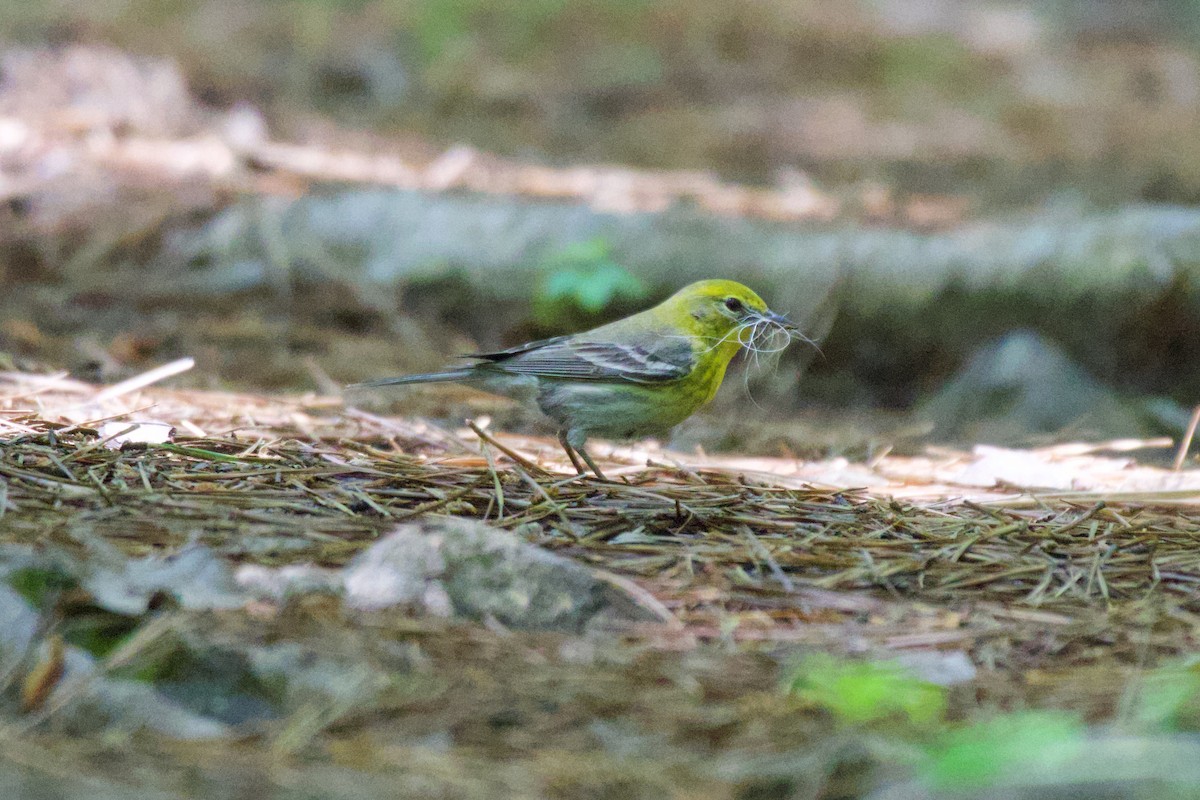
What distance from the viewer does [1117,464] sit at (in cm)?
440

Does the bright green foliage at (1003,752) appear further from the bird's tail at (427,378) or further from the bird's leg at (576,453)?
the bird's tail at (427,378)

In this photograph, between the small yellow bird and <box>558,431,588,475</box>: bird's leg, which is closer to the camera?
<box>558,431,588,475</box>: bird's leg

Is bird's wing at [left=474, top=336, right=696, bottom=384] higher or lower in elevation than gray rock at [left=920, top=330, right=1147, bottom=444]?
higher

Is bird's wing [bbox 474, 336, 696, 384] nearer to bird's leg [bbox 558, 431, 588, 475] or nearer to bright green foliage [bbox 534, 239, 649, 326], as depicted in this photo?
bird's leg [bbox 558, 431, 588, 475]

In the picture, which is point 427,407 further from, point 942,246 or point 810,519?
point 942,246

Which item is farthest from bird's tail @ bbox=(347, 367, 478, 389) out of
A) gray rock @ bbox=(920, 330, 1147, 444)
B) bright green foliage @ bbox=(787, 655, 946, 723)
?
gray rock @ bbox=(920, 330, 1147, 444)

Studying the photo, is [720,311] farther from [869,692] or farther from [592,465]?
[869,692]

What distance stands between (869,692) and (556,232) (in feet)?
17.5

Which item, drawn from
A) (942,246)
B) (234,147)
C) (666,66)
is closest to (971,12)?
(666,66)

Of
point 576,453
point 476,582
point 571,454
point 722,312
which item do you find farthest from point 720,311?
point 476,582

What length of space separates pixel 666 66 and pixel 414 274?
6666mm

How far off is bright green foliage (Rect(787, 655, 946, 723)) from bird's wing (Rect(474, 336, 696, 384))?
2490mm

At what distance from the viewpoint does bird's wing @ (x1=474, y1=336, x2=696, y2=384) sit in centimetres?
473

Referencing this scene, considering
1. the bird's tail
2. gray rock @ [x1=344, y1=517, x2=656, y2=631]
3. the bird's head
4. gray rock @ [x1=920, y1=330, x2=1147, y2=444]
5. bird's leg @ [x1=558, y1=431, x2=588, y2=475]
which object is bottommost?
gray rock @ [x1=920, y1=330, x2=1147, y2=444]
